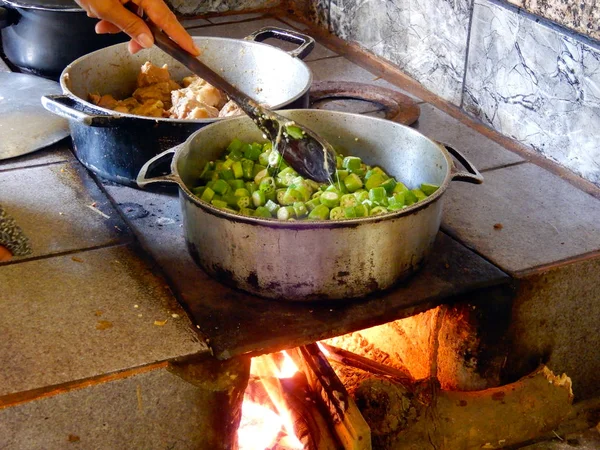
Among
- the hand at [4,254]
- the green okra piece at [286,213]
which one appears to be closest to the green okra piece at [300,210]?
the green okra piece at [286,213]

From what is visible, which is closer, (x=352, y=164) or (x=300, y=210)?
(x=300, y=210)

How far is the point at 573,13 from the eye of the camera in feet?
5.93

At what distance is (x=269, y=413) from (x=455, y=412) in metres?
0.40

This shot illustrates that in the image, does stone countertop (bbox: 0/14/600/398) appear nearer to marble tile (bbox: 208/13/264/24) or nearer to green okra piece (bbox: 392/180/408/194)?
green okra piece (bbox: 392/180/408/194)

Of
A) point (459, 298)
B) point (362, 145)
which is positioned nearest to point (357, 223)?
point (459, 298)

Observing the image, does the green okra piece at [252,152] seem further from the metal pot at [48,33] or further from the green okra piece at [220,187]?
the metal pot at [48,33]

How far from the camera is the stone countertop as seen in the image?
1354 mm

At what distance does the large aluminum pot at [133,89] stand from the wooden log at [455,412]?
687mm

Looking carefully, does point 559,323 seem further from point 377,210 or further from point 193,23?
point 193,23

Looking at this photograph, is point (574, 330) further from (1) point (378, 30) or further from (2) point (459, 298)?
(1) point (378, 30)

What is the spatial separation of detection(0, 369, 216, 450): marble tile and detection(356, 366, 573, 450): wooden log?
1.36 feet

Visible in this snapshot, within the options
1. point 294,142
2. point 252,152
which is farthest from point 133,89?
point 294,142

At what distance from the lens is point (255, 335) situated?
1.38 metres

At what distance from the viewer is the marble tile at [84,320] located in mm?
1292
